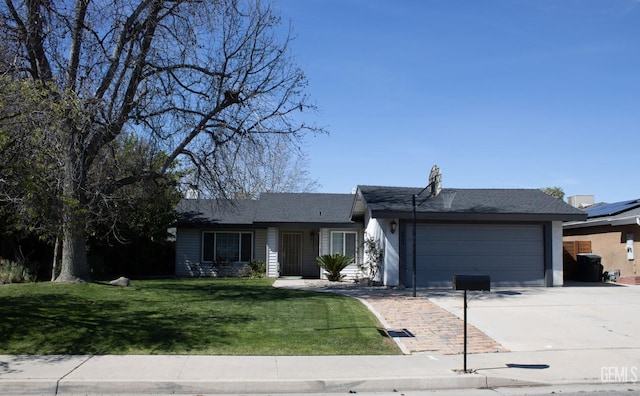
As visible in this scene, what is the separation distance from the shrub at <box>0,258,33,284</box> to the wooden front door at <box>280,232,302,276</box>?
10.8 meters

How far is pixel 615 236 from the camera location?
853 inches

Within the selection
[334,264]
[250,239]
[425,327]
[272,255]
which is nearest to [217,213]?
[250,239]

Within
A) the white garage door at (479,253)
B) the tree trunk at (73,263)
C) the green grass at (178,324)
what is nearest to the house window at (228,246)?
the tree trunk at (73,263)

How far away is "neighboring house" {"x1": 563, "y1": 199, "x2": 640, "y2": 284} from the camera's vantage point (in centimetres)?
2047

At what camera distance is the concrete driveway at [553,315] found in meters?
10.0

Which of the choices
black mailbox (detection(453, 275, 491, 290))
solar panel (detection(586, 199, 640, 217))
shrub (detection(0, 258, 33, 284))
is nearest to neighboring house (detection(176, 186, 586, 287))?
solar panel (detection(586, 199, 640, 217))

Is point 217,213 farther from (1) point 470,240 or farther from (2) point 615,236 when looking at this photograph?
(2) point 615,236

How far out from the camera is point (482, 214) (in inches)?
714

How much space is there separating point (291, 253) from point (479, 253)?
9.89 meters

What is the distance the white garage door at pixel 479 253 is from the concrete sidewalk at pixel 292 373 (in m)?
9.26

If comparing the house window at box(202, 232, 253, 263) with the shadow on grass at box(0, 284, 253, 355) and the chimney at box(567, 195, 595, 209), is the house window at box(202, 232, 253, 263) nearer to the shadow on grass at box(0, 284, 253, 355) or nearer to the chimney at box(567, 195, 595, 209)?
the shadow on grass at box(0, 284, 253, 355)

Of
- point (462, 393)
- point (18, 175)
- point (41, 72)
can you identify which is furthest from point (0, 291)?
point (462, 393)

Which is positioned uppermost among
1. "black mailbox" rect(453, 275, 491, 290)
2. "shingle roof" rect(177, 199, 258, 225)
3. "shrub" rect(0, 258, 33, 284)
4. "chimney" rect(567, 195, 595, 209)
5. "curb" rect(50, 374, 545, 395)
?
"chimney" rect(567, 195, 595, 209)

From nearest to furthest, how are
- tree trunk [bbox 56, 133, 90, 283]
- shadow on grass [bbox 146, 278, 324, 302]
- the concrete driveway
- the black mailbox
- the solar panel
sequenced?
the black mailbox, the concrete driveway, tree trunk [bbox 56, 133, 90, 283], shadow on grass [bbox 146, 278, 324, 302], the solar panel
